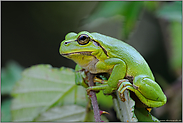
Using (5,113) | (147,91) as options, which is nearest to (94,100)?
(147,91)

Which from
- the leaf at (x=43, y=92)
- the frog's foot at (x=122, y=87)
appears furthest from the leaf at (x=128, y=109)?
the leaf at (x=43, y=92)

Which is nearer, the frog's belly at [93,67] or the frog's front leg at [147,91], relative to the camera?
the frog's front leg at [147,91]

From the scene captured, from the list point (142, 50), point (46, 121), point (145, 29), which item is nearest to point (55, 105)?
point (46, 121)

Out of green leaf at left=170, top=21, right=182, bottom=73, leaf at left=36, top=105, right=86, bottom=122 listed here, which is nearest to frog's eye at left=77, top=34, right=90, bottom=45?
leaf at left=36, top=105, right=86, bottom=122

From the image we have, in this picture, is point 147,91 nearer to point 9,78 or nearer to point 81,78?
point 81,78

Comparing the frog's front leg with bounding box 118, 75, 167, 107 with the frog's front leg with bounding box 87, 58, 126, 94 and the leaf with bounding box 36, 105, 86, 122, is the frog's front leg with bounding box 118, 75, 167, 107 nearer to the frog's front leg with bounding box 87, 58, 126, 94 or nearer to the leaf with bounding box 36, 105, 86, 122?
the frog's front leg with bounding box 87, 58, 126, 94

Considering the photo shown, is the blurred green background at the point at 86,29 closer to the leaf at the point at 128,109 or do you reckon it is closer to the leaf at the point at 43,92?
the leaf at the point at 43,92
